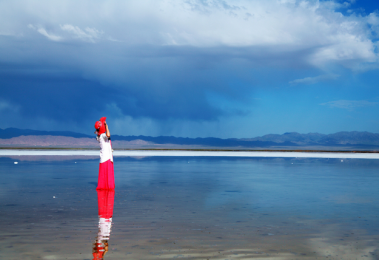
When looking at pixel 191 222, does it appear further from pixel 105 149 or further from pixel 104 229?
pixel 105 149

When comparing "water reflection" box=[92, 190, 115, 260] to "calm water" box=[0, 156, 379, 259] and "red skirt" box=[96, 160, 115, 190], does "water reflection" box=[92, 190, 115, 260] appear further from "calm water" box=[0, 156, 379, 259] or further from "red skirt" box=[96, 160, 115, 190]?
"red skirt" box=[96, 160, 115, 190]

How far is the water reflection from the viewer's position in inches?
285

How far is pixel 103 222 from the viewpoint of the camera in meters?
9.80

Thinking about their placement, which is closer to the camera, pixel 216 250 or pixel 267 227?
pixel 216 250

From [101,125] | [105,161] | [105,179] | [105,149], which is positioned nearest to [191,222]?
[105,179]

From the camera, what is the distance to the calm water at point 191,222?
7391 mm

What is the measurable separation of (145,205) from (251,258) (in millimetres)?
5994

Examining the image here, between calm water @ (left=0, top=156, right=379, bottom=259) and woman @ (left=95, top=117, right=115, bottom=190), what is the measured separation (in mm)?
501

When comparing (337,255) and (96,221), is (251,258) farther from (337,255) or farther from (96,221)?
(96,221)

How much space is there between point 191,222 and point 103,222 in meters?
2.13

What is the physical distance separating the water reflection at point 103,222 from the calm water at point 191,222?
0.13ft

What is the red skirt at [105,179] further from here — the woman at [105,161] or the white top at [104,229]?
the white top at [104,229]

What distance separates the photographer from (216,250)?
24.4ft

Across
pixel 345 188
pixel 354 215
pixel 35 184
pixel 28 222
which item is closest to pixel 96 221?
pixel 28 222
